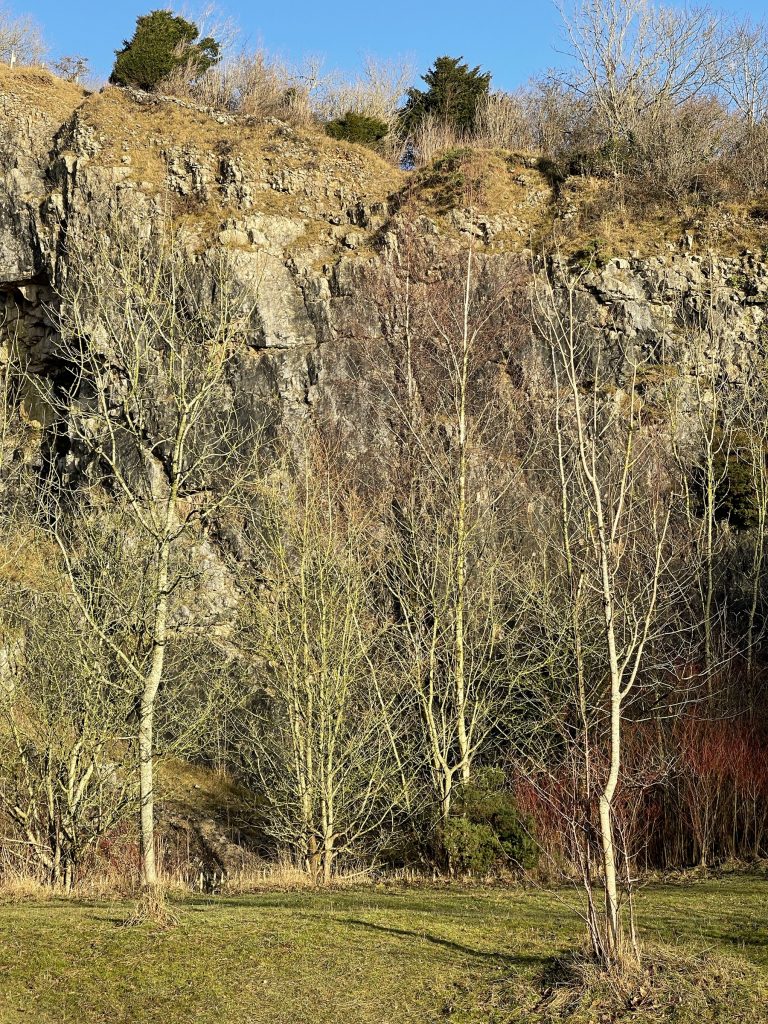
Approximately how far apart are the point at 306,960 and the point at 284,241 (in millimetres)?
25722

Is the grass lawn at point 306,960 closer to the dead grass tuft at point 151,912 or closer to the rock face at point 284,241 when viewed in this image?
the dead grass tuft at point 151,912

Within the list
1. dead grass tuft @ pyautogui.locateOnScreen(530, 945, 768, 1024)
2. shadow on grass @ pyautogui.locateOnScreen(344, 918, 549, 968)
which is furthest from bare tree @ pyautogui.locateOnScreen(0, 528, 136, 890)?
dead grass tuft @ pyautogui.locateOnScreen(530, 945, 768, 1024)

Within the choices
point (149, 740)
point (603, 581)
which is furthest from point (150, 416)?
point (603, 581)

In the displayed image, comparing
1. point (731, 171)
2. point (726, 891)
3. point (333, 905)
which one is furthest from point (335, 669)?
point (731, 171)

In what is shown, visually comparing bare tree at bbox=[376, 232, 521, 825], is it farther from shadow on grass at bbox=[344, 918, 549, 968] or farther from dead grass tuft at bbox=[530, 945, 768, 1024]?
dead grass tuft at bbox=[530, 945, 768, 1024]

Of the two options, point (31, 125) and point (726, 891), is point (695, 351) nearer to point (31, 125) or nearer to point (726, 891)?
point (726, 891)

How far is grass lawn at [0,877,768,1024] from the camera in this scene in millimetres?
6363

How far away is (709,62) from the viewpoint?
36.4 metres

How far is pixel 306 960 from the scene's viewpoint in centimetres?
724

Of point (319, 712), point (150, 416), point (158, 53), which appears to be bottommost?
point (319, 712)

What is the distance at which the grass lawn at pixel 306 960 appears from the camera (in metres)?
6.36

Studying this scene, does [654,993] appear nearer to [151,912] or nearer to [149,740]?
[151,912]

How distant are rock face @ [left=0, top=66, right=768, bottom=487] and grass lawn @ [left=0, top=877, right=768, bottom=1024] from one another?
63.6ft

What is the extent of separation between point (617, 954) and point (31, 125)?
1251 inches
